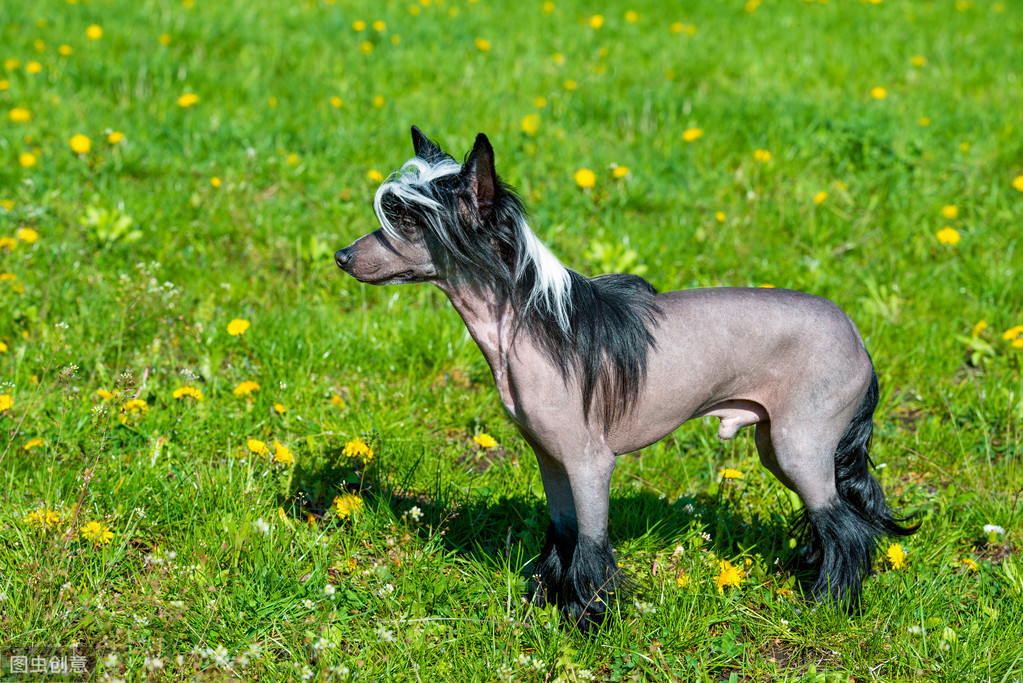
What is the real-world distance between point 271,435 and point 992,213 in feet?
13.5

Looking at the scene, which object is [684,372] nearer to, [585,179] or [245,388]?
[245,388]

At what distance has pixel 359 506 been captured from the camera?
3.09 metres

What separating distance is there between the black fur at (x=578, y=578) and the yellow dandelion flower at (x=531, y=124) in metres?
3.47

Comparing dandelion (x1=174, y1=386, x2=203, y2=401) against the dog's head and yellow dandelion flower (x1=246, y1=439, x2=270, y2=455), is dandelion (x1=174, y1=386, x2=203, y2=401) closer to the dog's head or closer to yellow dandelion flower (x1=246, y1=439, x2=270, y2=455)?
yellow dandelion flower (x1=246, y1=439, x2=270, y2=455)

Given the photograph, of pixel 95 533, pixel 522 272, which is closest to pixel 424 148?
pixel 522 272

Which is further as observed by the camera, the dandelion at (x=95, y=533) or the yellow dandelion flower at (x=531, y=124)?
the yellow dandelion flower at (x=531, y=124)

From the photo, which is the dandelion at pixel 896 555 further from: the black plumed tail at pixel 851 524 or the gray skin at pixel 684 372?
the gray skin at pixel 684 372

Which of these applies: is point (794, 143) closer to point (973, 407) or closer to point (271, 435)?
point (973, 407)

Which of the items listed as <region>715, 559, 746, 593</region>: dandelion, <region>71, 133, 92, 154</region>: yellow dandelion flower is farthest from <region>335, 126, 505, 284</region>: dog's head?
<region>71, 133, 92, 154</region>: yellow dandelion flower

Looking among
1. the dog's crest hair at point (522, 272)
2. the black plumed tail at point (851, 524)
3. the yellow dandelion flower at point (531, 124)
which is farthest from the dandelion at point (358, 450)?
the yellow dandelion flower at point (531, 124)

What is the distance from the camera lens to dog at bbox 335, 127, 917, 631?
2.31 meters

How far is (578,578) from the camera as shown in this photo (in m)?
2.67

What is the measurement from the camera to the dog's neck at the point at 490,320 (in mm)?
2422

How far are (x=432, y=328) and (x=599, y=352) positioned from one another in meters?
1.74
